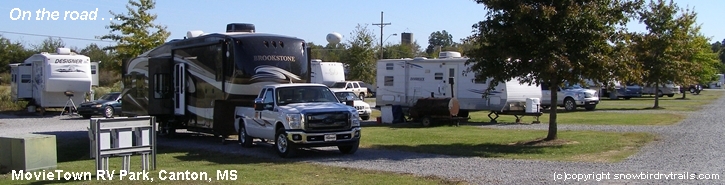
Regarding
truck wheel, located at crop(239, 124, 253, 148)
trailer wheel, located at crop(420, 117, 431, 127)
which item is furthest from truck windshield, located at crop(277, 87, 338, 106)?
trailer wheel, located at crop(420, 117, 431, 127)

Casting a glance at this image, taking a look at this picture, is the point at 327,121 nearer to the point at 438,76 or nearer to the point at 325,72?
the point at 438,76

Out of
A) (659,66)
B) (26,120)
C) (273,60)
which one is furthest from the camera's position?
(659,66)

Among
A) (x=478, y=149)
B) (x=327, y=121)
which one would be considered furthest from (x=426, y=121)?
(x=327, y=121)

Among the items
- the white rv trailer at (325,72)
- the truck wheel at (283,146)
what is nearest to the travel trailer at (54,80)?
the white rv trailer at (325,72)

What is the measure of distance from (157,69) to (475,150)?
9103 millimetres

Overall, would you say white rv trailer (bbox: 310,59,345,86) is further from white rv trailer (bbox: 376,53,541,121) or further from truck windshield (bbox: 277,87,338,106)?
truck windshield (bbox: 277,87,338,106)

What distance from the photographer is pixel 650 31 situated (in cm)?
3550

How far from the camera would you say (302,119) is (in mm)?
15250

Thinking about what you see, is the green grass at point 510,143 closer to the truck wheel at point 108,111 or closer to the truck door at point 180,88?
the truck door at point 180,88

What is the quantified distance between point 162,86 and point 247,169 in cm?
807

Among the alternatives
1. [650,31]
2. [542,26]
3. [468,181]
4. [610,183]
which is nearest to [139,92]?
[542,26]

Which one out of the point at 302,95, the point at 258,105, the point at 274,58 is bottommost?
the point at 258,105

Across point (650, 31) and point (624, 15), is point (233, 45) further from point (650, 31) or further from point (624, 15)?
point (650, 31)

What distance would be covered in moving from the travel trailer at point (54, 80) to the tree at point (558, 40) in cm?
2130
